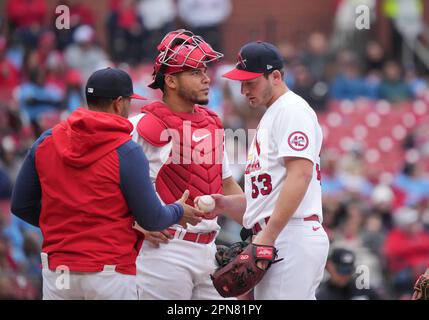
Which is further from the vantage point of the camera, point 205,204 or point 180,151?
point 180,151

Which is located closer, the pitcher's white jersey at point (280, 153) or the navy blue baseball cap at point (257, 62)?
the pitcher's white jersey at point (280, 153)

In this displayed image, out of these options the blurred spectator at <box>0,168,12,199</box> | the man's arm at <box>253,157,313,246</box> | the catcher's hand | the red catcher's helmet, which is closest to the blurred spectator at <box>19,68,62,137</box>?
the blurred spectator at <box>0,168,12,199</box>

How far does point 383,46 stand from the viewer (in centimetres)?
1761

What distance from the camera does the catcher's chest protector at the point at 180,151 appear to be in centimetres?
597

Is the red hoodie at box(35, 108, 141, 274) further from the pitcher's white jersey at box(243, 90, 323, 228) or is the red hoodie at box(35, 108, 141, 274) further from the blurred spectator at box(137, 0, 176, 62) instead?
the blurred spectator at box(137, 0, 176, 62)

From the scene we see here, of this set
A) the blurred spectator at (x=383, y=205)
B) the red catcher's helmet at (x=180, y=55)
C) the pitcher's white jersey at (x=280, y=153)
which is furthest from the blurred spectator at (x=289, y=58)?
the pitcher's white jersey at (x=280, y=153)

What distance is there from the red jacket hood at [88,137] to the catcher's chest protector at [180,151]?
0.67 m

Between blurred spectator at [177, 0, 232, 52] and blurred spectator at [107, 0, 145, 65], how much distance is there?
0.85 meters

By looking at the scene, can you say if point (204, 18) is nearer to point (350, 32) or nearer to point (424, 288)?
point (350, 32)

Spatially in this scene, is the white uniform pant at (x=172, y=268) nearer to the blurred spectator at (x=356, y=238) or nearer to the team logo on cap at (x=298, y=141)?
the team logo on cap at (x=298, y=141)

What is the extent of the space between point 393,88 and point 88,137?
10929mm

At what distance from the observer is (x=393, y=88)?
15594 mm

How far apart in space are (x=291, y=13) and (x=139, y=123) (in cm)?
1242

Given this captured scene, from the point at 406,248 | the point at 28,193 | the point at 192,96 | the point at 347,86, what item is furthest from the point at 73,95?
the point at 28,193
